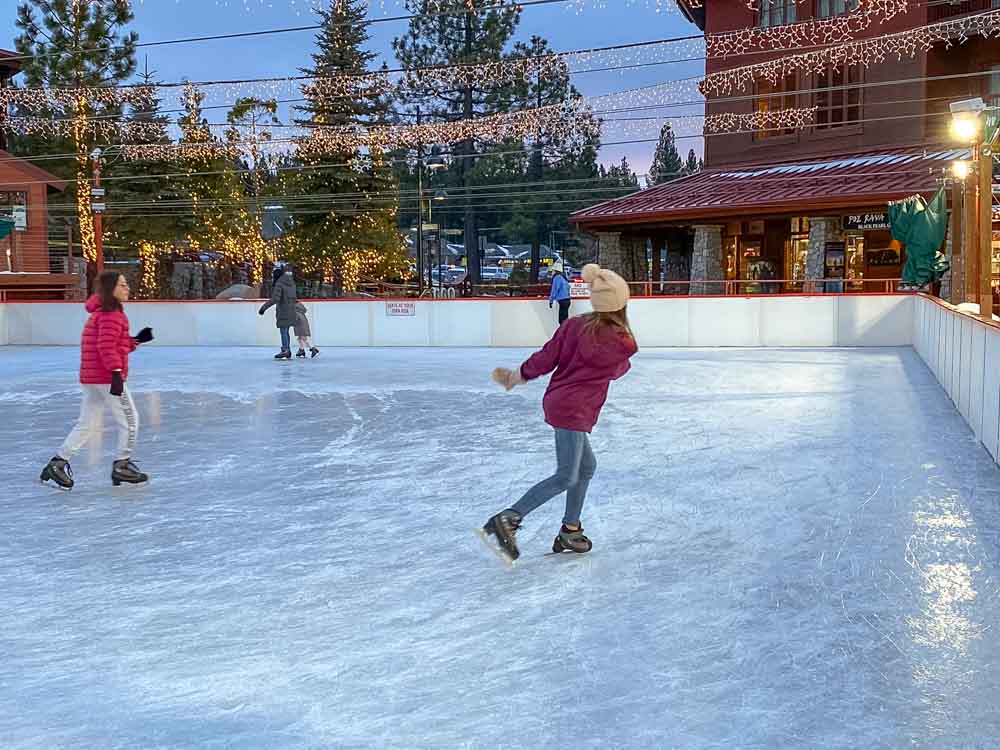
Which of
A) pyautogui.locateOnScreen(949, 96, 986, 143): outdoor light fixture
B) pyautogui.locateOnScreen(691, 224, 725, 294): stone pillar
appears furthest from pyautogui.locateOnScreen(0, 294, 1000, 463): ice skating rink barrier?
pyautogui.locateOnScreen(691, 224, 725, 294): stone pillar

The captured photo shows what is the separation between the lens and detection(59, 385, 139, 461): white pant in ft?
24.1

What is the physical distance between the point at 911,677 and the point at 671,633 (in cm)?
89

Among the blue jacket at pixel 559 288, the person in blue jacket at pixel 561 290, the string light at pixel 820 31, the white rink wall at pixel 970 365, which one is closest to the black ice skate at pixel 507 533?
the white rink wall at pixel 970 365

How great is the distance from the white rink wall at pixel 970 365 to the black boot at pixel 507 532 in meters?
4.23

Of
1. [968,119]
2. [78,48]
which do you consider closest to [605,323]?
[968,119]

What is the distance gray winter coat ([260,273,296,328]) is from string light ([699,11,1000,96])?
30.9 feet

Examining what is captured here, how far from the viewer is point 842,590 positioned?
4.88 meters

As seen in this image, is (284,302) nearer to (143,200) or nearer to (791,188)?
(791,188)

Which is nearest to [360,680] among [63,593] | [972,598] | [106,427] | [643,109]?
[63,593]

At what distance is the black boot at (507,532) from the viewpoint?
5387 millimetres

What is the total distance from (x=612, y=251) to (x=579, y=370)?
27981 mm

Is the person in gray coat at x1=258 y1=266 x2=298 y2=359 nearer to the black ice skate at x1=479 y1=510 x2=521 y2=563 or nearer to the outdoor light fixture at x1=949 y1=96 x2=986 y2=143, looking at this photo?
the outdoor light fixture at x1=949 y1=96 x2=986 y2=143

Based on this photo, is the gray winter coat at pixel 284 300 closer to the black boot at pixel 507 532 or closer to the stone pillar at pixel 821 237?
the black boot at pixel 507 532

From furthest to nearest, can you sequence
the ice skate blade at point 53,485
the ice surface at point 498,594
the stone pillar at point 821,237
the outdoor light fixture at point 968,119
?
the stone pillar at point 821,237 < the outdoor light fixture at point 968,119 < the ice skate blade at point 53,485 < the ice surface at point 498,594
